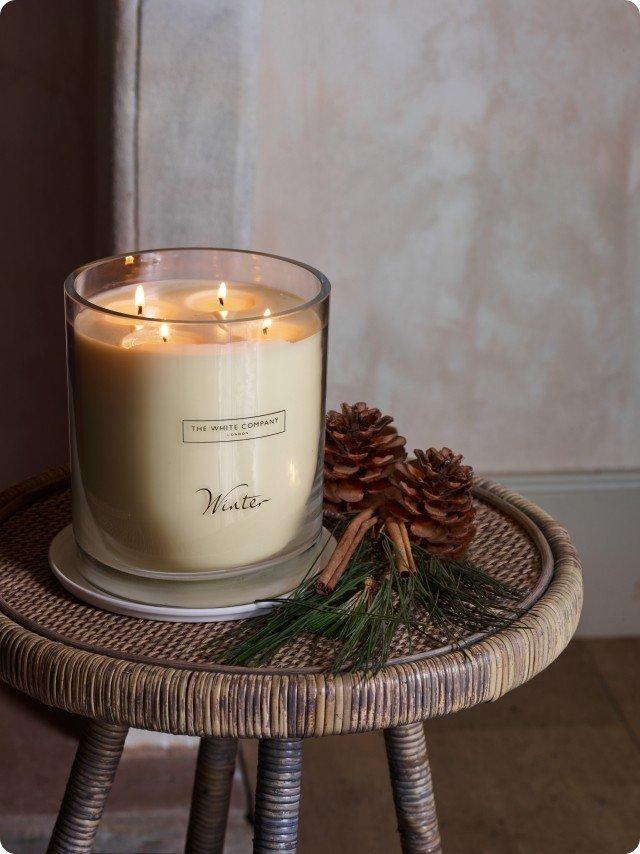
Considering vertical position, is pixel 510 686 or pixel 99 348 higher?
pixel 99 348

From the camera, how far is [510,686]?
1.78 ft

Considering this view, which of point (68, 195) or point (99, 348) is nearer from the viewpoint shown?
point (99, 348)

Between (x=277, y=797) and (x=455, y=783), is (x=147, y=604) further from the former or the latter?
(x=455, y=783)

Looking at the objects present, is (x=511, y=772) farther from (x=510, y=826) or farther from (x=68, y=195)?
(x=68, y=195)

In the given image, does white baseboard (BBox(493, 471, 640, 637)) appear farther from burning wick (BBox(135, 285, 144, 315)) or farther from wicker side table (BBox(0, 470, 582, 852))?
burning wick (BBox(135, 285, 144, 315))

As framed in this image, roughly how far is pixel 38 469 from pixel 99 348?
632mm

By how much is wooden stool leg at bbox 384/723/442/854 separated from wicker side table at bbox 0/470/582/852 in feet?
0.41

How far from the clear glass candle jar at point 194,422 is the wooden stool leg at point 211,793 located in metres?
0.33

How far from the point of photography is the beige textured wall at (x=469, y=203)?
113 cm

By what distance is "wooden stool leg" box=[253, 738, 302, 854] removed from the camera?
2.02 ft

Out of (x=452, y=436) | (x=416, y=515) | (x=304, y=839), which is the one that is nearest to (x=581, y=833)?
(x=304, y=839)

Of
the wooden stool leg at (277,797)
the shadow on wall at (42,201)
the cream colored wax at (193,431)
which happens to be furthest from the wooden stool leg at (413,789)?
the shadow on wall at (42,201)

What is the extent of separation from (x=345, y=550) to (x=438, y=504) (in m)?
0.07

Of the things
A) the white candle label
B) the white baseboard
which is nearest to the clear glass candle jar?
the white candle label
